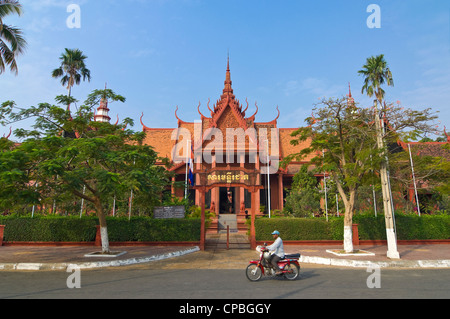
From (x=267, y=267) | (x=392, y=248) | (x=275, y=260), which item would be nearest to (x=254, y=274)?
(x=267, y=267)

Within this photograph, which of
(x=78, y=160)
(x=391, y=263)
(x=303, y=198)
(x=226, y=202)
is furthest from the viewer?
(x=226, y=202)

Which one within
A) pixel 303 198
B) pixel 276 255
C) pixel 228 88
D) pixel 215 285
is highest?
pixel 228 88

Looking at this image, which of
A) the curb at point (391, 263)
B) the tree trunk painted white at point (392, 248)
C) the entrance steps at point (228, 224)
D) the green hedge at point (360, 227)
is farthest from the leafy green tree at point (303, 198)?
the curb at point (391, 263)

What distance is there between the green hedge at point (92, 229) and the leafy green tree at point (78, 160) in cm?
169

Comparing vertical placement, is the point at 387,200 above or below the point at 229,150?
below

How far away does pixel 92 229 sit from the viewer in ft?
47.2

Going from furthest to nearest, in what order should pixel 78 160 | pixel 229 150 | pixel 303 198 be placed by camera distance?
pixel 229 150 < pixel 303 198 < pixel 78 160

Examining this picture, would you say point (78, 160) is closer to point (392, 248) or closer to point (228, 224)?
point (392, 248)

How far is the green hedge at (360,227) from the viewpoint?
1472 centimetres

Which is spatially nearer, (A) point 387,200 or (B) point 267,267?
(B) point 267,267

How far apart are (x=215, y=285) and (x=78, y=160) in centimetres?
746

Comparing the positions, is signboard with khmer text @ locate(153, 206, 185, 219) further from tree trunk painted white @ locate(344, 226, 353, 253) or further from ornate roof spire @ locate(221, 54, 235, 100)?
ornate roof spire @ locate(221, 54, 235, 100)

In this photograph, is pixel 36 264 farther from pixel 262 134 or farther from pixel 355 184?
pixel 262 134
